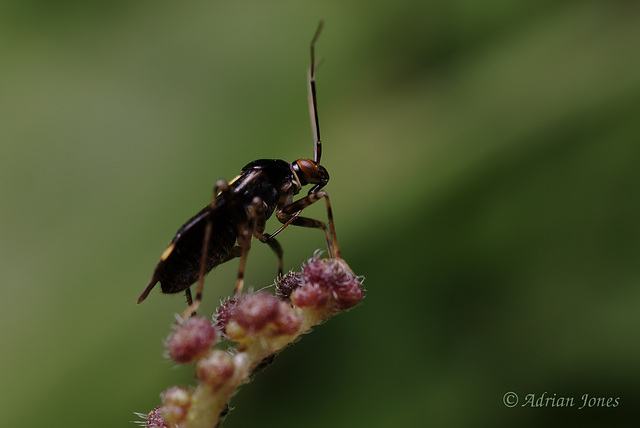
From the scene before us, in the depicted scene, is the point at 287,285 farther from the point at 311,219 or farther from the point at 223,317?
the point at 311,219

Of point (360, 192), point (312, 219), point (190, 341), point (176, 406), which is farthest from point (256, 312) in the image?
point (360, 192)

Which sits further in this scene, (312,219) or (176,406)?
(312,219)

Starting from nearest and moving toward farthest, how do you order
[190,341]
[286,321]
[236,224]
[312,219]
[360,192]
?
[190,341], [286,321], [236,224], [312,219], [360,192]

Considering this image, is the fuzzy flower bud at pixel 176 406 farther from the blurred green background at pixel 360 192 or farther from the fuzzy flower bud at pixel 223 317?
the blurred green background at pixel 360 192

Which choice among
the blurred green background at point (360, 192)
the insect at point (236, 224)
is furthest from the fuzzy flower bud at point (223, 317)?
the blurred green background at point (360, 192)

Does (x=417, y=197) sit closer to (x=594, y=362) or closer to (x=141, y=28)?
(x=594, y=362)

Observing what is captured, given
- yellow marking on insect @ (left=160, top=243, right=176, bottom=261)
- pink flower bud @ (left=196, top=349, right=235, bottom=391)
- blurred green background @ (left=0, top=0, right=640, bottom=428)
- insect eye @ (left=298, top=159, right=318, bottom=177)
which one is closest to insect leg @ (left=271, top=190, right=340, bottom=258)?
insect eye @ (left=298, top=159, right=318, bottom=177)

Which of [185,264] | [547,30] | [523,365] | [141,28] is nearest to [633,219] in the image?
[523,365]
